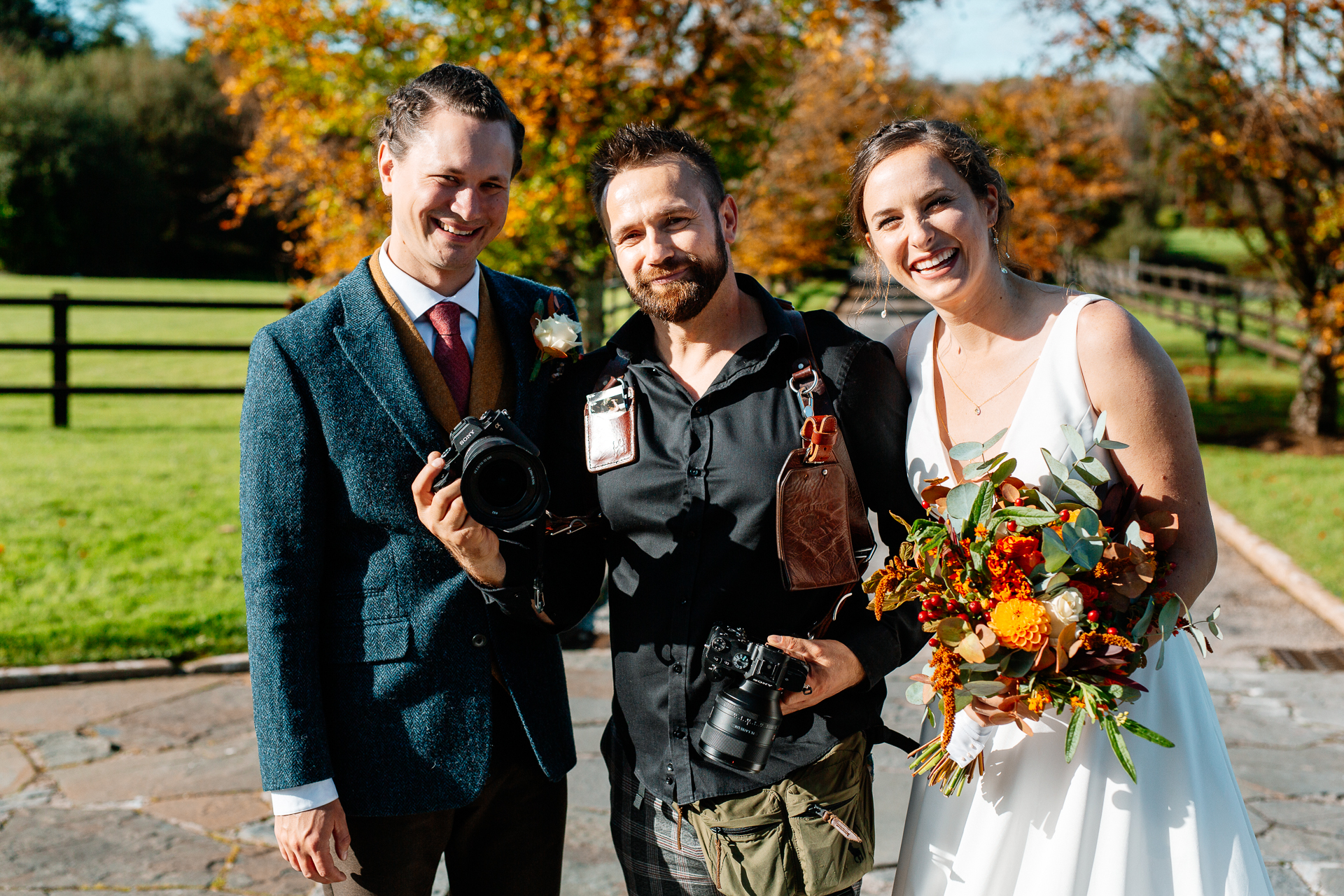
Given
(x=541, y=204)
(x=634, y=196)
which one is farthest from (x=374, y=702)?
(x=541, y=204)

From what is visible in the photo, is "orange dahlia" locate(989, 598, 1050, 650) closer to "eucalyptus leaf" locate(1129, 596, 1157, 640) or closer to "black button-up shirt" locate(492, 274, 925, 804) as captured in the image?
"eucalyptus leaf" locate(1129, 596, 1157, 640)

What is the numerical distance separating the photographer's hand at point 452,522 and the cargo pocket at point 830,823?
776 mm

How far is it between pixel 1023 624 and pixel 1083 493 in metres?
0.28

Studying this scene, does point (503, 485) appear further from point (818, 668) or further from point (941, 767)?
point (941, 767)

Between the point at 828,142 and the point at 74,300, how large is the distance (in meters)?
9.98

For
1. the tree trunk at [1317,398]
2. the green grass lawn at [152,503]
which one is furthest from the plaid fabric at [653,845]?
the tree trunk at [1317,398]

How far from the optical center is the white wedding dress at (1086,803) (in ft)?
6.87

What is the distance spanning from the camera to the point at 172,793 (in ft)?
13.0

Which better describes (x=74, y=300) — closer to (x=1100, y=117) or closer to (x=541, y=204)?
(x=541, y=204)

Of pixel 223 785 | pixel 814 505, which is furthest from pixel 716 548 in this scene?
pixel 223 785

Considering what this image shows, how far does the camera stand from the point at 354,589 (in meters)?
2.09

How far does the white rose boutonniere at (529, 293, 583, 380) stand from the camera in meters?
2.27

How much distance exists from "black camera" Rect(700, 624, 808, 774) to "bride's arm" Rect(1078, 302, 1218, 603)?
79 cm

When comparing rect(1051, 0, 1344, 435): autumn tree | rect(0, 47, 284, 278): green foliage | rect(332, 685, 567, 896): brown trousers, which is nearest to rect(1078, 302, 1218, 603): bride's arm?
rect(332, 685, 567, 896): brown trousers
